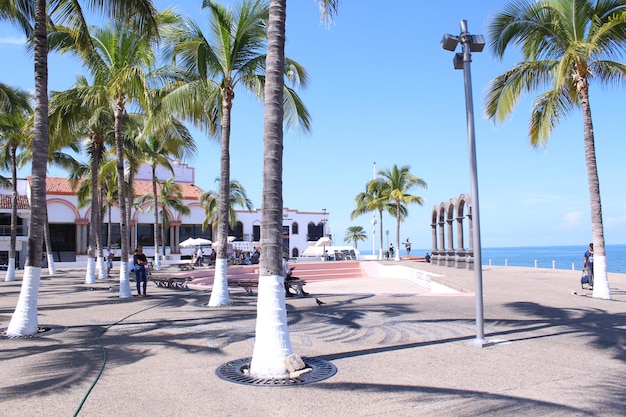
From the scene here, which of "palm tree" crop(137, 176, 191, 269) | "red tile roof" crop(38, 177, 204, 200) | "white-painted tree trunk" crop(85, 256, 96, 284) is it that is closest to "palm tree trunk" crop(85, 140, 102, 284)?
"white-painted tree trunk" crop(85, 256, 96, 284)

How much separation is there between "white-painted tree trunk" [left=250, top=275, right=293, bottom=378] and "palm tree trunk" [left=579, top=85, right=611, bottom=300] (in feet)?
36.2

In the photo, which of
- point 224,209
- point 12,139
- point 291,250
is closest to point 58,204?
point 12,139

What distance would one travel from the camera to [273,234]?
6.96m

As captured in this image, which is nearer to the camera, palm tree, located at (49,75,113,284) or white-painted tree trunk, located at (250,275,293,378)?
white-painted tree trunk, located at (250,275,293,378)

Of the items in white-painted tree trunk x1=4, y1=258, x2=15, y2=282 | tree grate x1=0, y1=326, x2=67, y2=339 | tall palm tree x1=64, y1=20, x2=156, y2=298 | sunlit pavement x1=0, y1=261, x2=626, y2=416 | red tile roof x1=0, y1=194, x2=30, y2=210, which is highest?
tall palm tree x1=64, y1=20, x2=156, y2=298

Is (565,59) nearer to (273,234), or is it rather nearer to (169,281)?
(273,234)

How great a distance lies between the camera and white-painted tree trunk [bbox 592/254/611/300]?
14.2 meters

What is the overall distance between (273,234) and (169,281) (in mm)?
14319

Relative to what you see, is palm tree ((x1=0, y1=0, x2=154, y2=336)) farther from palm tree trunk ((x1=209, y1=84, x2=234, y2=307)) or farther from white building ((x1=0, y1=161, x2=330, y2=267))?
white building ((x1=0, y1=161, x2=330, y2=267))

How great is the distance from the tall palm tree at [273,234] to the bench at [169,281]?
44.8 feet

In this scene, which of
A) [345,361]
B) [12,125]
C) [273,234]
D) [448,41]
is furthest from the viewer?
[12,125]

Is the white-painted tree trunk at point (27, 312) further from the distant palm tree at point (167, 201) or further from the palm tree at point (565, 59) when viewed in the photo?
the distant palm tree at point (167, 201)

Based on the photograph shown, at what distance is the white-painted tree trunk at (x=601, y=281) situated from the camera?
14.2 meters

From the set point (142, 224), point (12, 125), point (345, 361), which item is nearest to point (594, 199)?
point (345, 361)
